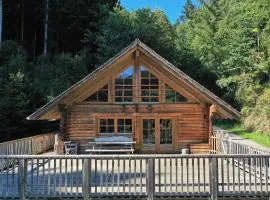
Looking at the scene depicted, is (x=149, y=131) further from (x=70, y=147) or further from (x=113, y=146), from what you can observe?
(x=70, y=147)

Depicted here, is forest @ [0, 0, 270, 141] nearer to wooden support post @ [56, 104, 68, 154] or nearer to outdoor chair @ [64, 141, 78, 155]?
wooden support post @ [56, 104, 68, 154]

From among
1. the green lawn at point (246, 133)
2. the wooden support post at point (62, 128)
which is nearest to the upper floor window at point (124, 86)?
the wooden support post at point (62, 128)

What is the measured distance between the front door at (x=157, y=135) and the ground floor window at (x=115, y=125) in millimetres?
789

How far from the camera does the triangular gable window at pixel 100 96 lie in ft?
73.3

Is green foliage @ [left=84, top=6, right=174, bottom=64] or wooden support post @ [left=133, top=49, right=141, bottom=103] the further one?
green foliage @ [left=84, top=6, right=174, bottom=64]

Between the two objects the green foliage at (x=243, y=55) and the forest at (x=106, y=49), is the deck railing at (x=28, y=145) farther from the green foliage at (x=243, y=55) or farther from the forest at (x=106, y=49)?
the green foliage at (x=243, y=55)

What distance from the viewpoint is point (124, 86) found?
22.4m

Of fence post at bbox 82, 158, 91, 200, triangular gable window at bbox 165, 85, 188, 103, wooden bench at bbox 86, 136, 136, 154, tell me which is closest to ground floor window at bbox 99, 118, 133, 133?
wooden bench at bbox 86, 136, 136, 154

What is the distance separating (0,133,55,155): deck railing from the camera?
55.5ft

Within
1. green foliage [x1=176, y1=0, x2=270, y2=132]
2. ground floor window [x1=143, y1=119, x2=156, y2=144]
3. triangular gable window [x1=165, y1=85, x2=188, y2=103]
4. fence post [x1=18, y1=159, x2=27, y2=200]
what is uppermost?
green foliage [x1=176, y1=0, x2=270, y2=132]

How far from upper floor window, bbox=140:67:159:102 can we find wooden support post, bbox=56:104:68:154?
13.8 ft

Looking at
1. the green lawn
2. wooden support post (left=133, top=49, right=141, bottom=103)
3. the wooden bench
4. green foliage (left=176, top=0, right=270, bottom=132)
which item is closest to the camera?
the wooden bench

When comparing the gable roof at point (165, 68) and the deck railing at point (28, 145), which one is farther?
the gable roof at point (165, 68)

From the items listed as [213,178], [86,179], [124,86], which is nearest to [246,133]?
[124,86]
